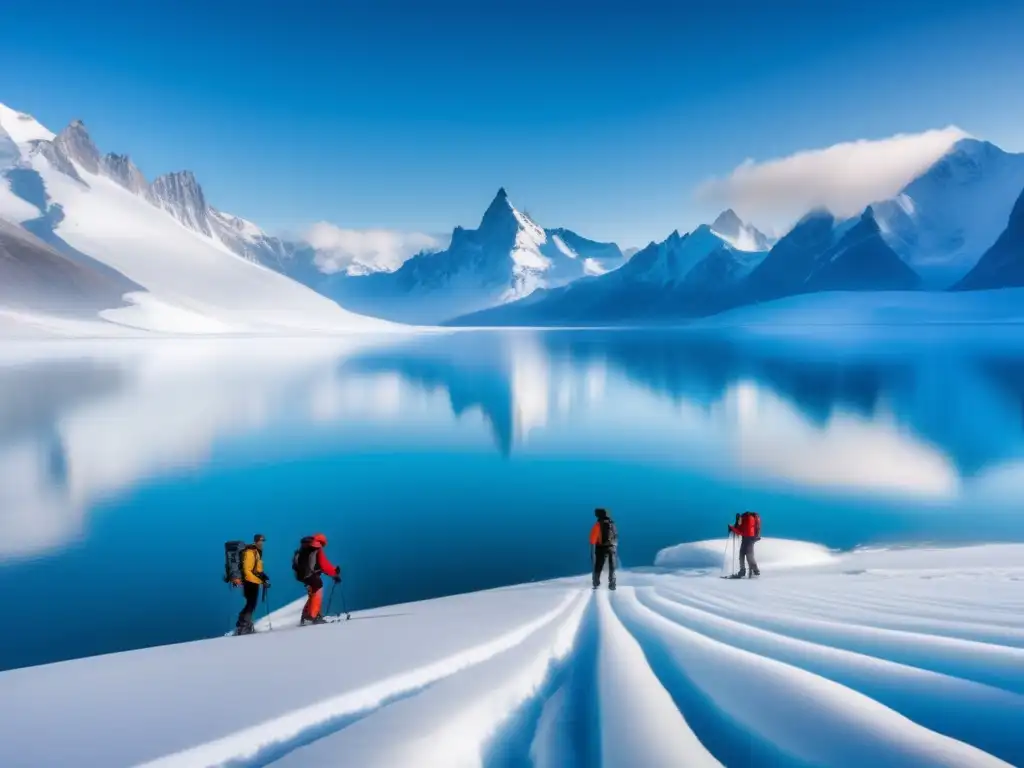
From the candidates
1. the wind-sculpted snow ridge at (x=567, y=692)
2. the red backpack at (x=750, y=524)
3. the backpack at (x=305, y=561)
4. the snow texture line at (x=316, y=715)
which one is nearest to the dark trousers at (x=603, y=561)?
the wind-sculpted snow ridge at (x=567, y=692)

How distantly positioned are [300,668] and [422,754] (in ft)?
7.91

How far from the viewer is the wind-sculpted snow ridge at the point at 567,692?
492cm

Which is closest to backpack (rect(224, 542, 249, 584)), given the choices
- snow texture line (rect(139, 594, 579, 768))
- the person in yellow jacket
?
the person in yellow jacket

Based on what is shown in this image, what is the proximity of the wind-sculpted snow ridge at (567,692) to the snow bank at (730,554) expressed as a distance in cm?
503

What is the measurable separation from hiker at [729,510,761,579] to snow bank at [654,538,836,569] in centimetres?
137

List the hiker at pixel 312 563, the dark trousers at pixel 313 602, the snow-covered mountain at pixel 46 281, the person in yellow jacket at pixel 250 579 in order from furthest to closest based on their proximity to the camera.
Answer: the snow-covered mountain at pixel 46 281 < the dark trousers at pixel 313 602 < the person in yellow jacket at pixel 250 579 < the hiker at pixel 312 563

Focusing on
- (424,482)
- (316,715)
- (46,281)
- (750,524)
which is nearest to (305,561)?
(316,715)

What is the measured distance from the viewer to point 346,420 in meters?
34.2

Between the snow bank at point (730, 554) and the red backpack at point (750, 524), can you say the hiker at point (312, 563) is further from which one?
the snow bank at point (730, 554)

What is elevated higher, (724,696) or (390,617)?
(724,696)

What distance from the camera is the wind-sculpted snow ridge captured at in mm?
4918

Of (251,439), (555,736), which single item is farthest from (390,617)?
(251,439)

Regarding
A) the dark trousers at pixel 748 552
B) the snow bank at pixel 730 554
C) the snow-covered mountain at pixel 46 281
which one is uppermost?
the snow-covered mountain at pixel 46 281

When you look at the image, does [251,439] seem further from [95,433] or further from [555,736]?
[555,736]
